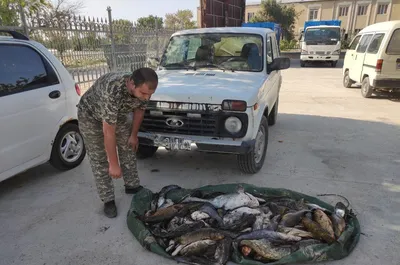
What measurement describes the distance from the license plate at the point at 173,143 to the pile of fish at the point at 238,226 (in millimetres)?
636

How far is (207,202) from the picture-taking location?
10.0ft

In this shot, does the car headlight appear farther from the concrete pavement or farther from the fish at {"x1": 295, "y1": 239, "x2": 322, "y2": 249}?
the fish at {"x1": 295, "y1": 239, "x2": 322, "y2": 249}

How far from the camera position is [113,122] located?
2.53 metres

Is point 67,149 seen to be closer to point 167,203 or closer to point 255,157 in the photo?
point 167,203

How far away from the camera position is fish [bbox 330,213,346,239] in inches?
104

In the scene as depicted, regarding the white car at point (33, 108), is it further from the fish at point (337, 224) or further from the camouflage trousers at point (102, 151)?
the fish at point (337, 224)

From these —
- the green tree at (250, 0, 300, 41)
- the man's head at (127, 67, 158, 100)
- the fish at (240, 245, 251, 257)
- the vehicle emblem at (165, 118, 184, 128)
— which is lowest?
the fish at (240, 245, 251, 257)

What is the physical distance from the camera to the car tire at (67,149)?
3928 millimetres

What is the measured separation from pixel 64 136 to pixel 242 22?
50.9 ft

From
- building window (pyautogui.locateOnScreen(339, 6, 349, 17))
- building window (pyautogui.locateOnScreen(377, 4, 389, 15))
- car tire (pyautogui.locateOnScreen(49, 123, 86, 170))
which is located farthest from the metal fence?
building window (pyautogui.locateOnScreen(377, 4, 389, 15))

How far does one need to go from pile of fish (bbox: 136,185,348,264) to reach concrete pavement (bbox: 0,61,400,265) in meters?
0.22

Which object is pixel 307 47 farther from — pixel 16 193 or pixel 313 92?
pixel 16 193

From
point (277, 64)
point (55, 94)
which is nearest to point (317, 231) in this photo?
point (277, 64)

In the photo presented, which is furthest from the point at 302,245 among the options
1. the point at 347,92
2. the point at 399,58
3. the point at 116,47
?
the point at 347,92
